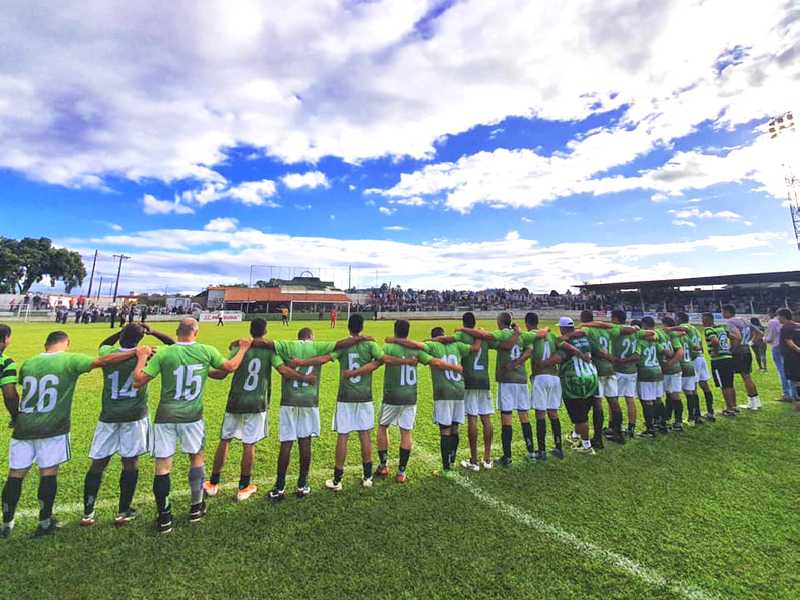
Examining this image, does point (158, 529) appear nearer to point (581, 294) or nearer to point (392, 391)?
point (392, 391)

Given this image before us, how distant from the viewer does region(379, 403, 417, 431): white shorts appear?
5160mm

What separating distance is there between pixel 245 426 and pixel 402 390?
80.1 inches

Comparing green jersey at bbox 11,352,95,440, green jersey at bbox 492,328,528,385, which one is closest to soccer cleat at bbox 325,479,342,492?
green jersey at bbox 492,328,528,385

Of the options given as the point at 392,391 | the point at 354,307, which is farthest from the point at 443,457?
the point at 354,307

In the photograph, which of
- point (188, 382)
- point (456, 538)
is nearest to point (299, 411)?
point (188, 382)

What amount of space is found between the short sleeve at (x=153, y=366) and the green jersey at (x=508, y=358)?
439cm

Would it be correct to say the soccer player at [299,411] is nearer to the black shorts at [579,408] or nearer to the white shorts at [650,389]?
the black shorts at [579,408]

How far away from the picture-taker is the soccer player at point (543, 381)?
5.84m

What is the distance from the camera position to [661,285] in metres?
42.9

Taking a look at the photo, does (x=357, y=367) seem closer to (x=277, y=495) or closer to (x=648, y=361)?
(x=277, y=495)

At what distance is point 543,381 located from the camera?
5988mm

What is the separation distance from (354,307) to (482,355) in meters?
55.6

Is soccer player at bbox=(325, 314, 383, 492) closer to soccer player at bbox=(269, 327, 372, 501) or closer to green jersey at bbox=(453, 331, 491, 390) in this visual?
soccer player at bbox=(269, 327, 372, 501)

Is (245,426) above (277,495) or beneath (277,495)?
above
